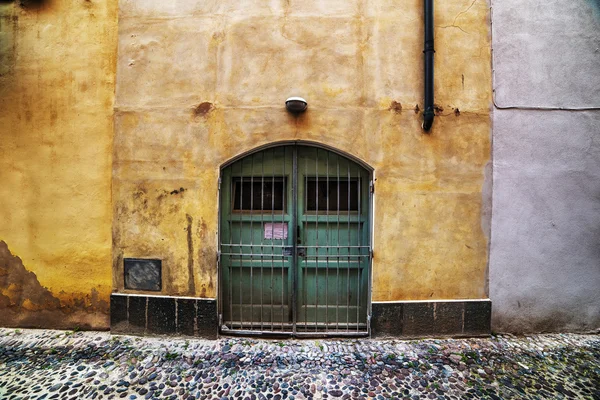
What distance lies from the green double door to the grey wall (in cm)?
188

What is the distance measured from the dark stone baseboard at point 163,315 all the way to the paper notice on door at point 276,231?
3.74 feet

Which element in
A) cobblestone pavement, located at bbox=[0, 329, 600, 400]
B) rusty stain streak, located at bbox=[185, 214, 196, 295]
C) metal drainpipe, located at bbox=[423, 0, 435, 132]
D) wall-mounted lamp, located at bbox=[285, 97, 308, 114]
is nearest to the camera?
Result: cobblestone pavement, located at bbox=[0, 329, 600, 400]

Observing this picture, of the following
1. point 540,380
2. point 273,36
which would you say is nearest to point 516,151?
point 540,380

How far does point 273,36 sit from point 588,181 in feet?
15.6

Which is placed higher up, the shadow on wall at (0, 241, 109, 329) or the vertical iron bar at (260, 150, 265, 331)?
the vertical iron bar at (260, 150, 265, 331)

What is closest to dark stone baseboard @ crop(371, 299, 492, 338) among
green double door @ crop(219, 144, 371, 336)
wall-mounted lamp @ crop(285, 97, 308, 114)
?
green double door @ crop(219, 144, 371, 336)

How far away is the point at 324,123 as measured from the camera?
3.73 m

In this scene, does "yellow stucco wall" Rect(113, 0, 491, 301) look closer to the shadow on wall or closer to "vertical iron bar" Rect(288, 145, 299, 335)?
"vertical iron bar" Rect(288, 145, 299, 335)

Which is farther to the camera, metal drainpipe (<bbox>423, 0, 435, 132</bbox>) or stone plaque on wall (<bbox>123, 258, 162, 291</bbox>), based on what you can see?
stone plaque on wall (<bbox>123, 258, 162, 291</bbox>)

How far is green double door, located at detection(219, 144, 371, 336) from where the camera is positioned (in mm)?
3850

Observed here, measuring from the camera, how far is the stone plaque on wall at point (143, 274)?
3.79m

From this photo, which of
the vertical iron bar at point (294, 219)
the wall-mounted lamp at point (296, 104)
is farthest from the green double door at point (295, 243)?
the wall-mounted lamp at point (296, 104)

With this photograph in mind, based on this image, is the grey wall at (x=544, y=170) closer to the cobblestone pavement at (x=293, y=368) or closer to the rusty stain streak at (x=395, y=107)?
the cobblestone pavement at (x=293, y=368)

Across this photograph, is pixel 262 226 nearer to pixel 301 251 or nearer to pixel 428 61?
pixel 301 251
